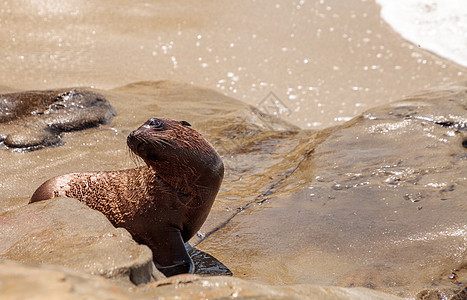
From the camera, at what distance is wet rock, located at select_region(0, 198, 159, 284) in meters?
2.42

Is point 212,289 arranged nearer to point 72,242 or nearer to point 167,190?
point 72,242

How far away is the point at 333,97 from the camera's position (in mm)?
9391

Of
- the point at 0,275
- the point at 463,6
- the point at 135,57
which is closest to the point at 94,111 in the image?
the point at 135,57

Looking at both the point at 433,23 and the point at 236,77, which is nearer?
the point at 236,77

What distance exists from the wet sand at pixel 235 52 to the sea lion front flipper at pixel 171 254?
16.8ft

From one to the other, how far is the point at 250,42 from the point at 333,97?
2.18 metres

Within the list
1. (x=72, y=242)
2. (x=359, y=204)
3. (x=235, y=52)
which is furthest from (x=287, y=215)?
(x=235, y=52)

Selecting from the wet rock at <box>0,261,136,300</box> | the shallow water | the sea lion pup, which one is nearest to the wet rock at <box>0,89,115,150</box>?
the shallow water

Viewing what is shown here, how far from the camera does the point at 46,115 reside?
→ 6.61m

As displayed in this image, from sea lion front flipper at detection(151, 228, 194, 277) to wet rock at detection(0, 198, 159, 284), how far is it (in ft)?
2.27

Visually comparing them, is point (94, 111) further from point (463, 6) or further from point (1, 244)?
point (463, 6)

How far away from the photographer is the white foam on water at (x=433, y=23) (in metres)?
10.7

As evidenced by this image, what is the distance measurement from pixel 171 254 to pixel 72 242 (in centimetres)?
112

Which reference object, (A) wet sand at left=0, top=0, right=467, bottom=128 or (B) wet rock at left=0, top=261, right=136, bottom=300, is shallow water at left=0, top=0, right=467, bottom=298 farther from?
(B) wet rock at left=0, top=261, right=136, bottom=300
